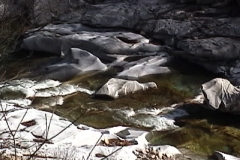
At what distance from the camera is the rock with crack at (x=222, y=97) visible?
877cm

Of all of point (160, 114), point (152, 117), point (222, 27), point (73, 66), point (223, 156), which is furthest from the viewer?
point (222, 27)

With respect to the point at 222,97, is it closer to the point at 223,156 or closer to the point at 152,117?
the point at 152,117

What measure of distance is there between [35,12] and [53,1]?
3.62 feet

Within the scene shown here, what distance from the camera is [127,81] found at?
9.98m

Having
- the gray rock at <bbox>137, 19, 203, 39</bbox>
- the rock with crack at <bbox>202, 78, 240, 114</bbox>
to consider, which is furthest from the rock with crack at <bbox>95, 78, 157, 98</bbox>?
the gray rock at <bbox>137, 19, 203, 39</bbox>

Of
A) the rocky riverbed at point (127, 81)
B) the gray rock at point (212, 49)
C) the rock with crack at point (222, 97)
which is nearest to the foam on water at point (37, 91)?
the rocky riverbed at point (127, 81)

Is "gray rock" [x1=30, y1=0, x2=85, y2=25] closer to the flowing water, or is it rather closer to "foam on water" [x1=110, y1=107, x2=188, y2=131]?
the flowing water

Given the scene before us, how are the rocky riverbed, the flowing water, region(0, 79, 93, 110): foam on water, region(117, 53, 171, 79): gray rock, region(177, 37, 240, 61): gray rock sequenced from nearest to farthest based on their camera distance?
the rocky riverbed, the flowing water, region(0, 79, 93, 110): foam on water, region(117, 53, 171, 79): gray rock, region(177, 37, 240, 61): gray rock

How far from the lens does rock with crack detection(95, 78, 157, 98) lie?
9534 millimetres

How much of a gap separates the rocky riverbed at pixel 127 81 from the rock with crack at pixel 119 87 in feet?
0.07

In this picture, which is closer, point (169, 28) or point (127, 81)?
point (127, 81)

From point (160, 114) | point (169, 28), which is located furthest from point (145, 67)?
point (160, 114)

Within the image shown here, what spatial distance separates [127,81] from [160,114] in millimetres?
1391

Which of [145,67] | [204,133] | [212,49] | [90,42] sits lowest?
[204,133]
